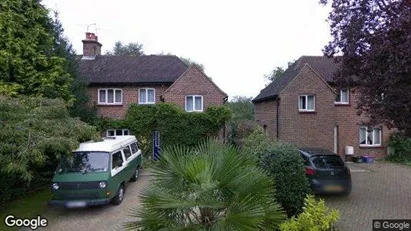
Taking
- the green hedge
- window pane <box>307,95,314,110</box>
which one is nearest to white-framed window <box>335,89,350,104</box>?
window pane <box>307,95,314,110</box>

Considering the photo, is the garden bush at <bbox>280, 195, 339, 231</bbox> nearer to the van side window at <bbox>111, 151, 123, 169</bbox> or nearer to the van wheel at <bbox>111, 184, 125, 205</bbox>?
the van side window at <bbox>111, 151, 123, 169</bbox>

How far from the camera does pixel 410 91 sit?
7789 mm

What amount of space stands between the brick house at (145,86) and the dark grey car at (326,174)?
989 centimetres

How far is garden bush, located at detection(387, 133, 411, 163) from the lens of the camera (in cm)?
2034

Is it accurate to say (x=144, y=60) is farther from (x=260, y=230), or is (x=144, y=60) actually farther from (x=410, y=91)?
(x=260, y=230)

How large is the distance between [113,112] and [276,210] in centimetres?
1667

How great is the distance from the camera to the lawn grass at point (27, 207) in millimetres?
9209

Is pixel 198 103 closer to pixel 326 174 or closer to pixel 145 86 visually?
pixel 145 86

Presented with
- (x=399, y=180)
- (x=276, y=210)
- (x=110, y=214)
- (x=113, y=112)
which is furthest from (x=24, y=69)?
(x=399, y=180)

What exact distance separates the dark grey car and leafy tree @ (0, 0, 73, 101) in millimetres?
11233

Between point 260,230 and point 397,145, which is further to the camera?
point 397,145


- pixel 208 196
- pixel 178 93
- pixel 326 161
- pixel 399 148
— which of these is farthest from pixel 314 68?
pixel 208 196

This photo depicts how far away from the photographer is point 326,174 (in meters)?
9.80

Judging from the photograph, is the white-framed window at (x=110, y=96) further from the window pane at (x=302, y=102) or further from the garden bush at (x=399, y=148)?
the garden bush at (x=399, y=148)
